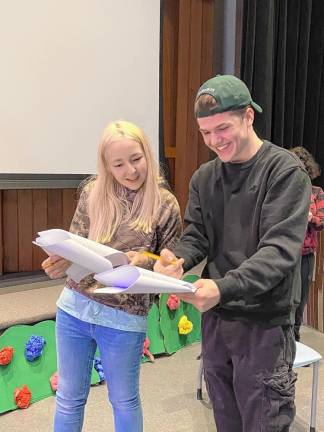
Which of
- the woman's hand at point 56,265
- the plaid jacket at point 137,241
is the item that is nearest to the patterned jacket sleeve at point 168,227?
the plaid jacket at point 137,241

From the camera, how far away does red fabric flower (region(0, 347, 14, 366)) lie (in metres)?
1.92

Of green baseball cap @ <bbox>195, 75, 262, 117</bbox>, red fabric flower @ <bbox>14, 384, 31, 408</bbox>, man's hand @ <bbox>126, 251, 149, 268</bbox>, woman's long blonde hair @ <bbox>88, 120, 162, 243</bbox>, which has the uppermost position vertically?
green baseball cap @ <bbox>195, 75, 262, 117</bbox>

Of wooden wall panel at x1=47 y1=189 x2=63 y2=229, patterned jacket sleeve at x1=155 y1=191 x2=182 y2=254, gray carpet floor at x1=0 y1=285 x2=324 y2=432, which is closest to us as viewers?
patterned jacket sleeve at x1=155 y1=191 x2=182 y2=254

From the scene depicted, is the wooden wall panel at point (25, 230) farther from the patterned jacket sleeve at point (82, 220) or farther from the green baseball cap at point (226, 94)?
the green baseball cap at point (226, 94)

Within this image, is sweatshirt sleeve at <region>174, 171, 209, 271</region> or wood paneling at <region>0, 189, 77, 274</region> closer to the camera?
sweatshirt sleeve at <region>174, 171, 209, 271</region>

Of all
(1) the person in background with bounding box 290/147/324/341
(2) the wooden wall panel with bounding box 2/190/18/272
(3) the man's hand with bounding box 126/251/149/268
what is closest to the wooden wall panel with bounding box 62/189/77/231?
(2) the wooden wall panel with bounding box 2/190/18/272

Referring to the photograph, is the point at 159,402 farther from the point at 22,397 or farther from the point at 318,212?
the point at 318,212

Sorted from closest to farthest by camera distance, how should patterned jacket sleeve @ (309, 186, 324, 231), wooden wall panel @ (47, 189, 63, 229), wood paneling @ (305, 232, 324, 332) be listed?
patterned jacket sleeve @ (309, 186, 324, 231) < wooden wall panel @ (47, 189, 63, 229) < wood paneling @ (305, 232, 324, 332)

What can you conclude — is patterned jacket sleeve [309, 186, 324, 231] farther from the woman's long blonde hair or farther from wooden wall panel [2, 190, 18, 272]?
wooden wall panel [2, 190, 18, 272]

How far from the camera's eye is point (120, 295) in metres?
1.25

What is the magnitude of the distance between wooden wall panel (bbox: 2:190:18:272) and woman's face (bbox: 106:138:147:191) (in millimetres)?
1515

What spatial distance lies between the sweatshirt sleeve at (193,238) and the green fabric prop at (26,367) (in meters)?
1.22

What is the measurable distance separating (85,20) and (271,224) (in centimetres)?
204

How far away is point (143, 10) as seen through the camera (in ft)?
8.96
